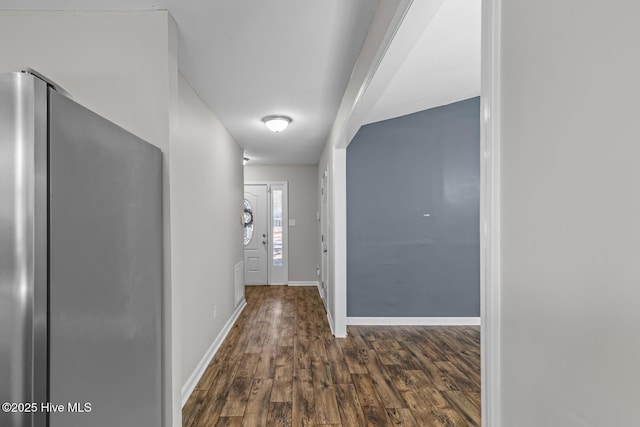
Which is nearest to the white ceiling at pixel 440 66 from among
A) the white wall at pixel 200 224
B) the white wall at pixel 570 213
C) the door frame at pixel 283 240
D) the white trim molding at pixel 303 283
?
the white wall at pixel 570 213

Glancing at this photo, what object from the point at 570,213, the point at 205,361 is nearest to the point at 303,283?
the point at 205,361

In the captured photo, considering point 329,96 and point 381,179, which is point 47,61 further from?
point 381,179

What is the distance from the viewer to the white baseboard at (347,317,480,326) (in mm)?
4344

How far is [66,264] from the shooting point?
1000 mm

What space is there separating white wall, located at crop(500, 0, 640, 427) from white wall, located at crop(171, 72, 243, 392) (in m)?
1.67

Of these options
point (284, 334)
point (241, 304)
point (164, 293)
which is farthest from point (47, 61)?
point (241, 304)

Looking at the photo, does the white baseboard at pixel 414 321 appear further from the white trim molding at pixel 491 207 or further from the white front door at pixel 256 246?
the white trim molding at pixel 491 207

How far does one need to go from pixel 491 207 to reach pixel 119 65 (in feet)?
6.31

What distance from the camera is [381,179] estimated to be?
14.3 feet

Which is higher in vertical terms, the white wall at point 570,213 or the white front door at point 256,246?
the white wall at point 570,213

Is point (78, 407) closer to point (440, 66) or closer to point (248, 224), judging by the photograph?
point (440, 66)

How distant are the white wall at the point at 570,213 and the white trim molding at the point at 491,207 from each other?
0.8 inches

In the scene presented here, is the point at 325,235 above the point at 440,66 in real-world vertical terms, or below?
below

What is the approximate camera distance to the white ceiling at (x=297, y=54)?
5.93 ft
